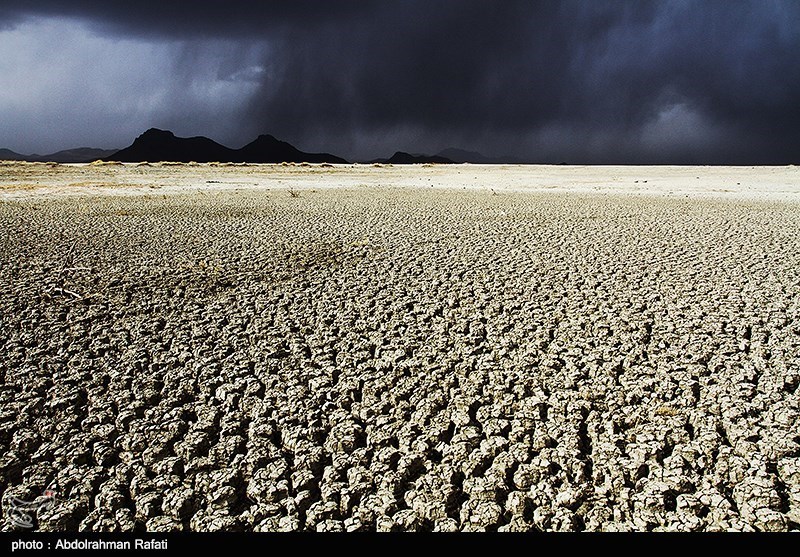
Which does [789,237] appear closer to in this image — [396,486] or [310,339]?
[310,339]

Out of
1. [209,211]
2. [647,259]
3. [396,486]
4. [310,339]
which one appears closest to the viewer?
[396,486]

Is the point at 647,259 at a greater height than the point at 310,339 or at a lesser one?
greater

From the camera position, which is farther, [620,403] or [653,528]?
[620,403]

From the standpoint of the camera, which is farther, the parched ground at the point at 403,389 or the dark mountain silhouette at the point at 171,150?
the dark mountain silhouette at the point at 171,150

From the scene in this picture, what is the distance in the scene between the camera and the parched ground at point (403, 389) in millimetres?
2102

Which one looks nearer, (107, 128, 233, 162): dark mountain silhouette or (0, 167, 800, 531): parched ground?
(0, 167, 800, 531): parched ground

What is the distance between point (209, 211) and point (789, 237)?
988cm

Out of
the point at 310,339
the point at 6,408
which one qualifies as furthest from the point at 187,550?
the point at 310,339

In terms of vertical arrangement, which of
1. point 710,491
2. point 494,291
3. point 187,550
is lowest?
point 187,550

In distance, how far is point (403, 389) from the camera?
2.99 m

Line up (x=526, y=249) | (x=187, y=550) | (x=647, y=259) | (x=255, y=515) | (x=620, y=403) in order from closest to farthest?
(x=187, y=550) → (x=255, y=515) → (x=620, y=403) → (x=647, y=259) → (x=526, y=249)

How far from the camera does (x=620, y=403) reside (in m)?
2.78

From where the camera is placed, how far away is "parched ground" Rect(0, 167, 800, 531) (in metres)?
2.10

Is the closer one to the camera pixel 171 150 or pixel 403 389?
pixel 403 389
